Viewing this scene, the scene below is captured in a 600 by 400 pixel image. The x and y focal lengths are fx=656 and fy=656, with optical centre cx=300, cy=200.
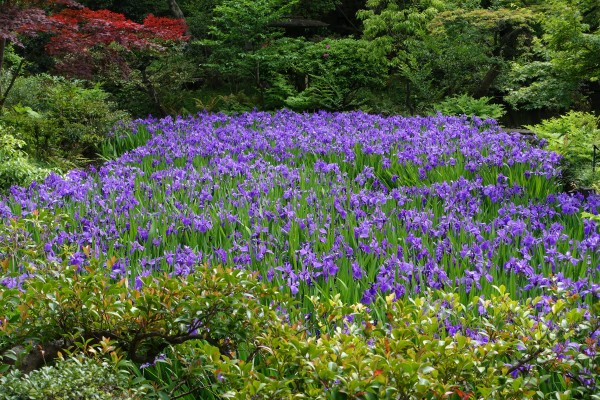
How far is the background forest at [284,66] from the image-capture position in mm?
7383

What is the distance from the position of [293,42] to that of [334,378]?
10951 mm

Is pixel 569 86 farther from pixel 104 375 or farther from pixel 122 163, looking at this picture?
pixel 104 375

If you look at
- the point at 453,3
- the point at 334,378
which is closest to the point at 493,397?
the point at 334,378

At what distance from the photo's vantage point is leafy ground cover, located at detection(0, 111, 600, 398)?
2141 mm

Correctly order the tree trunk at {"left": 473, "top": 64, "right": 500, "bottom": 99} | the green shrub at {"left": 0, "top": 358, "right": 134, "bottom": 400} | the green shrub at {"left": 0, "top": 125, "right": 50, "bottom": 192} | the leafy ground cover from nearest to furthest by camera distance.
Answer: the green shrub at {"left": 0, "top": 358, "right": 134, "bottom": 400}
the leafy ground cover
the green shrub at {"left": 0, "top": 125, "right": 50, "bottom": 192}
the tree trunk at {"left": 473, "top": 64, "right": 500, "bottom": 99}

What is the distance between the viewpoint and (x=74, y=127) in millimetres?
7613

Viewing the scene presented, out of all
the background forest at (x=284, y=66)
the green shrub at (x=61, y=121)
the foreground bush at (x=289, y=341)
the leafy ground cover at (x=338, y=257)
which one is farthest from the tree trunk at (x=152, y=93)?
the foreground bush at (x=289, y=341)

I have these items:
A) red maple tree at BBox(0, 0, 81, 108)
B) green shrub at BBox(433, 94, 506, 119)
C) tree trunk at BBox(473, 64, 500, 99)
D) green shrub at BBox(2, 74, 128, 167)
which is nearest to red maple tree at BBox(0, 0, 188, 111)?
red maple tree at BBox(0, 0, 81, 108)

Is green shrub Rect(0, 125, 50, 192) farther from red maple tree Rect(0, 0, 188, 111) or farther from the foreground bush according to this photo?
the foreground bush

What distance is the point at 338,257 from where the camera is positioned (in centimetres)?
355

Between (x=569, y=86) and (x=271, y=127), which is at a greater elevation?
(x=569, y=86)

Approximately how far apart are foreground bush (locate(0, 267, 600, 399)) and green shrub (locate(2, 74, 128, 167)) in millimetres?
4858

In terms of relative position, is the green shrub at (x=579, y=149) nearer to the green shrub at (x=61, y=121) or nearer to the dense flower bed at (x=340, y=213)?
the dense flower bed at (x=340, y=213)

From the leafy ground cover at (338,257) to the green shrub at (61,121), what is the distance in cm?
40
